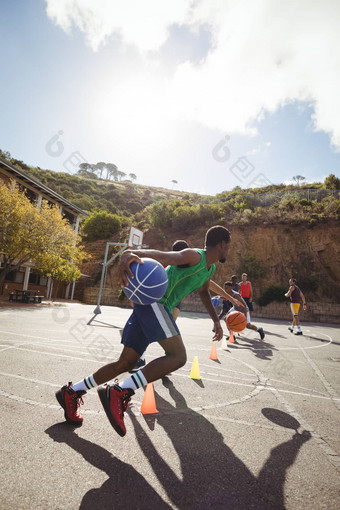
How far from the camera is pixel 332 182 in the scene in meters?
37.5

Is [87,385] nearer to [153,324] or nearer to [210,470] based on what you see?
[153,324]

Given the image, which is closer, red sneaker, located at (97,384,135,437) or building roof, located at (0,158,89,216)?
red sneaker, located at (97,384,135,437)

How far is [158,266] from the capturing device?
254cm

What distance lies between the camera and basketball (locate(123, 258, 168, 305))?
2.45 metres

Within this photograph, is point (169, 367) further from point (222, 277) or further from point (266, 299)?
point (222, 277)

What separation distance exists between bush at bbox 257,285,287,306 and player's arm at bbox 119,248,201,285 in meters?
23.9

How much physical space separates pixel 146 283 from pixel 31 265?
1179 inches

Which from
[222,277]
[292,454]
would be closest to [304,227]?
[222,277]

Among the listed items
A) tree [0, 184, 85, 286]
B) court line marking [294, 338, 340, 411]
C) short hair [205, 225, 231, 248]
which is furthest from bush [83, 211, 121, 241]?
short hair [205, 225, 231, 248]

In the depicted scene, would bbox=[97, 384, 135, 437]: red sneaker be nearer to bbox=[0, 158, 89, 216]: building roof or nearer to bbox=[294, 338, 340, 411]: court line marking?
bbox=[294, 338, 340, 411]: court line marking

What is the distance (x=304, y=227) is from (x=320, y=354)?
2494cm

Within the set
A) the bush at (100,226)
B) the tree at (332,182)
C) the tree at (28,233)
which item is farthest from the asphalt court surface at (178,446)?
the bush at (100,226)

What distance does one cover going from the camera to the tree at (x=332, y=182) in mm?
36938

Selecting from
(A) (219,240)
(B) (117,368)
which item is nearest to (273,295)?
(A) (219,240)
